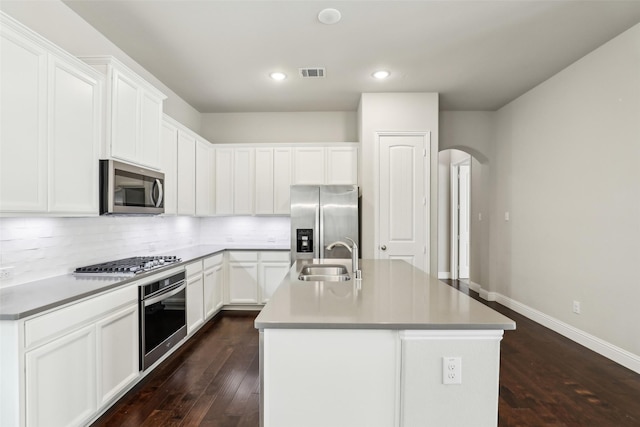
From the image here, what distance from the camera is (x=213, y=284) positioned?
13.3 feet

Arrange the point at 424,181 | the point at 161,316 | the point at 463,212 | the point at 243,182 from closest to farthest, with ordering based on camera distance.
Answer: the point at 161,316
the point at 424,181
the point at 243,182
the point at 463,212

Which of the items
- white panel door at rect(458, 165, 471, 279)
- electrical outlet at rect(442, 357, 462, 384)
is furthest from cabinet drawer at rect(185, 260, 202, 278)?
white panel door at rect(458, 165, 471, 279)

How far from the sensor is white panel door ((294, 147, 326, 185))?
15.2 feet

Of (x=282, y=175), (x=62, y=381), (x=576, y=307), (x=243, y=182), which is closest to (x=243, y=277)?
(x=243, y=182)

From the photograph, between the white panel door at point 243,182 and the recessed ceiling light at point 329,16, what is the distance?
2.37 metres

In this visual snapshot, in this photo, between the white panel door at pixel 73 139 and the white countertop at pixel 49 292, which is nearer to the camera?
the white countertop at pixel 49 292

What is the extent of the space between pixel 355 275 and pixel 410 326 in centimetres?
96

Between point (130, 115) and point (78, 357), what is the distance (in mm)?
1741

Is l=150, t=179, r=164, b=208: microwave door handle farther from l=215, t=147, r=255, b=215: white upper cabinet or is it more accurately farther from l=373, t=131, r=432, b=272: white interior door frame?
l=373, t=131, r=432, b=272: white interior door frame

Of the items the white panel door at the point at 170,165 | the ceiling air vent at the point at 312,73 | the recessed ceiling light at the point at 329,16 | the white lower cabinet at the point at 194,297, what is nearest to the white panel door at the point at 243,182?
the white panel door at the point at 170,165

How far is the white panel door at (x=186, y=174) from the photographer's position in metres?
3.75

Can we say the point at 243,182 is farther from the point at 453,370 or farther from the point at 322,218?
the point at 453,370

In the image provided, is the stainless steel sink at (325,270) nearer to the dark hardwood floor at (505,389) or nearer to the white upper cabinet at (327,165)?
the dark hardwood floor at (505,389)

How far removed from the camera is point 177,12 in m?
2.55
